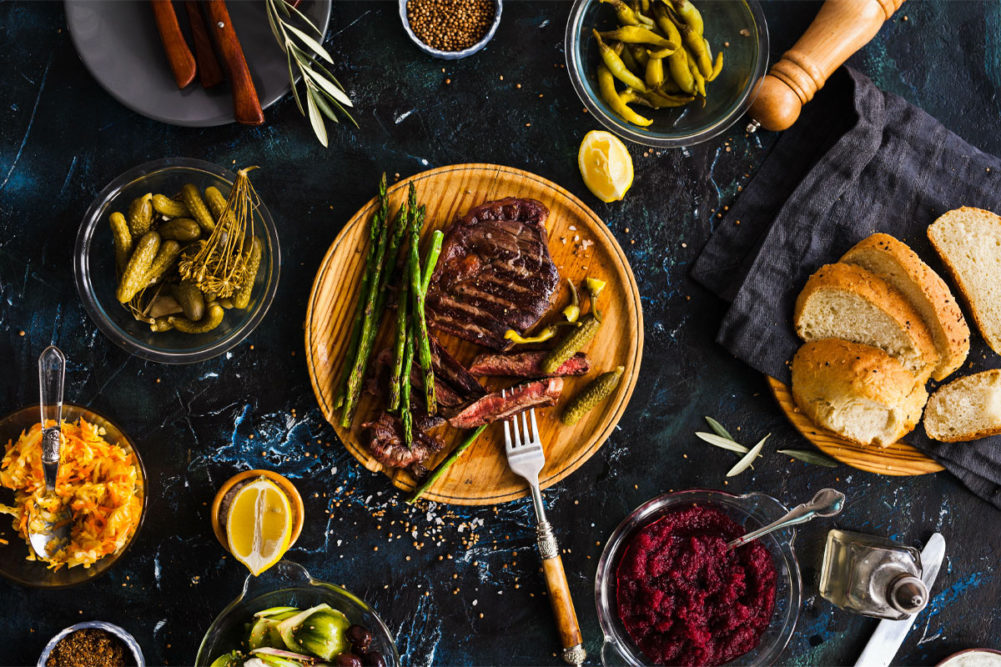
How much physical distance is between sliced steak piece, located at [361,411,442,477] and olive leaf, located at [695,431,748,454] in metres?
1.49

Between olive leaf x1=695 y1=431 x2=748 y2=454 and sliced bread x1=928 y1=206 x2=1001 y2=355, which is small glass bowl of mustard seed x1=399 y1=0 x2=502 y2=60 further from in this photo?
sliced bread x1=928 y1=206 x2=1001 y2=355

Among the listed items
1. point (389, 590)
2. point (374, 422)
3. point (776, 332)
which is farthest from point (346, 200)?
point (776, 332)

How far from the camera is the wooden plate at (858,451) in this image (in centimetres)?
387

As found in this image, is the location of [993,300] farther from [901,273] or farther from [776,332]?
[776,332]

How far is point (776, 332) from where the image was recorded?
386 centimetres

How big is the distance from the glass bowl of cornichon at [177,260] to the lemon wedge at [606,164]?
5.72 ft

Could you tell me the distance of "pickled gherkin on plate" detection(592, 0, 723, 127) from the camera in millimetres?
3699

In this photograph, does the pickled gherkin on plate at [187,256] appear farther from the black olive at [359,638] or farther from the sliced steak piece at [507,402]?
the black olive at [359,638]

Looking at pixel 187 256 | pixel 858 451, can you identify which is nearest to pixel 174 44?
pixel 187 256

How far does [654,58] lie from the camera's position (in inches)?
146

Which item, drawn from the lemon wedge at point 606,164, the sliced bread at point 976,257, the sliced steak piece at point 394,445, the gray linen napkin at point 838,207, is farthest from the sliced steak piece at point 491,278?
the sliced bread at point 976,257


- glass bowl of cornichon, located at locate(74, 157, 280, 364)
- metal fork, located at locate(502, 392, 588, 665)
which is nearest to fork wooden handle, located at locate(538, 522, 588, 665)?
metal fork, located at locate(502, 392, 588, 665)

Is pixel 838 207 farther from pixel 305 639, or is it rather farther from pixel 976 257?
pixel 305 639

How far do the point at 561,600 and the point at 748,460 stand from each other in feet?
4.30
